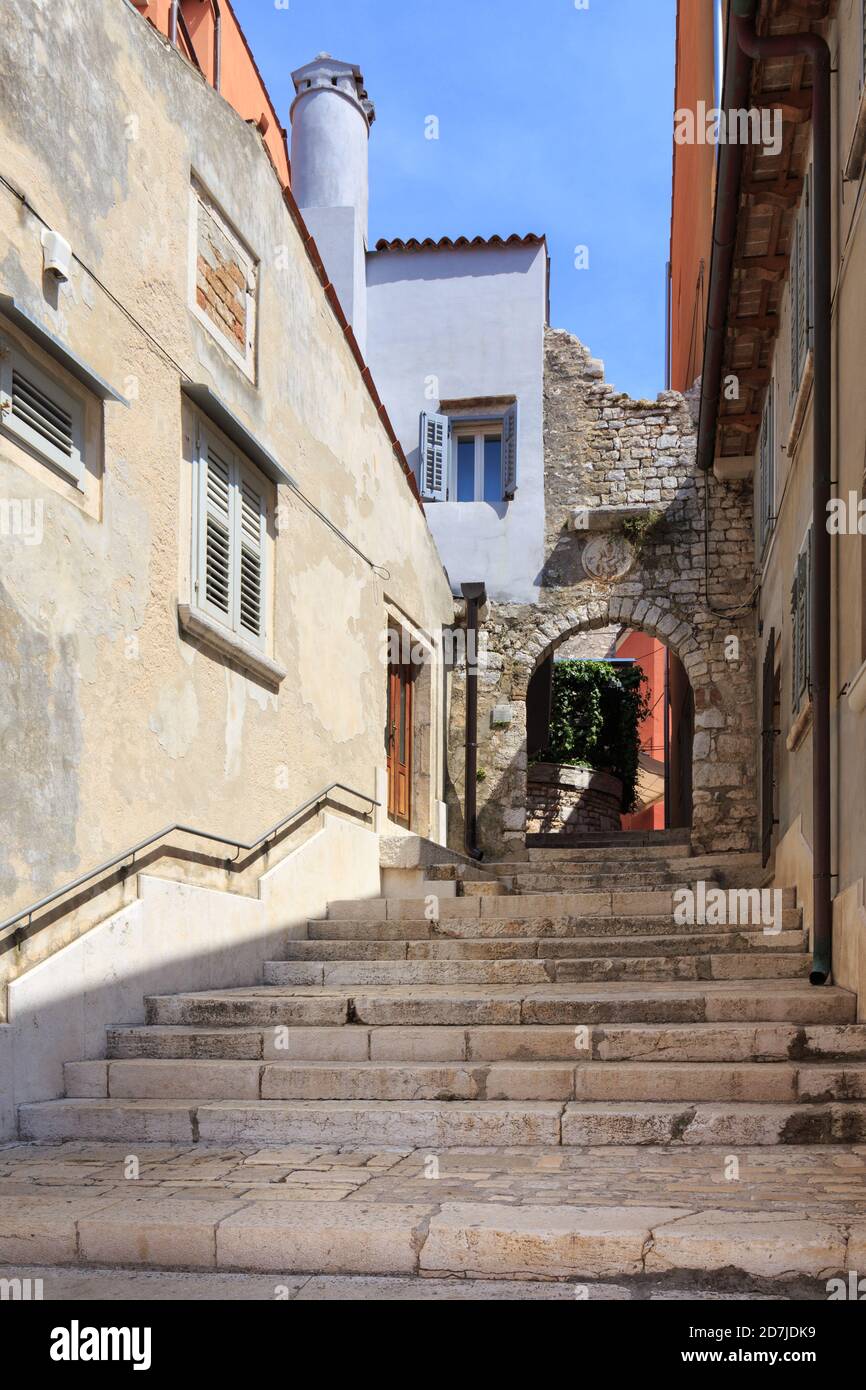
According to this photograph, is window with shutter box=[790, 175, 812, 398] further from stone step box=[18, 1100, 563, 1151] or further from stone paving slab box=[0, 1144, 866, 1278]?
stone paving slab box=[0, 1144, 866, 1278]

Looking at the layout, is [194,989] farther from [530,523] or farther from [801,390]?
[530,523]

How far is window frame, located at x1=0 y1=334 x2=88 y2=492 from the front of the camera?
5.52 meters

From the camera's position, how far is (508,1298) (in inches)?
148

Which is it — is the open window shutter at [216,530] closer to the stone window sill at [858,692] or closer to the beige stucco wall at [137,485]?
the beige stucco wall at [137,485]

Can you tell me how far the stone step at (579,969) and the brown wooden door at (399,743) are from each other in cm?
484

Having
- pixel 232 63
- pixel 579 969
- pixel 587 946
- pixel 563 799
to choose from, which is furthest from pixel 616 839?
pixel 232 63

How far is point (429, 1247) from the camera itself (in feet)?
13.1

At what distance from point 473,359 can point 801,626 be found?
8.31 meters

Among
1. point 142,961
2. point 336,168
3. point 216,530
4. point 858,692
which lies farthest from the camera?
point 336,168

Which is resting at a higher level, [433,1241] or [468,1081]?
[468,1081]

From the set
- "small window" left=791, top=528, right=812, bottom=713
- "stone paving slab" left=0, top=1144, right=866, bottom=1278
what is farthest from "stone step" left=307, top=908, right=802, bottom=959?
"stone paving slab" left=0, top=1144, right=866, bottom=1278

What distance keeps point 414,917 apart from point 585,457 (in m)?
7.65

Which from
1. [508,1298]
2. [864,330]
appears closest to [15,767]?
[508,1298]

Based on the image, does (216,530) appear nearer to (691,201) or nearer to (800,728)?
(800,728)
